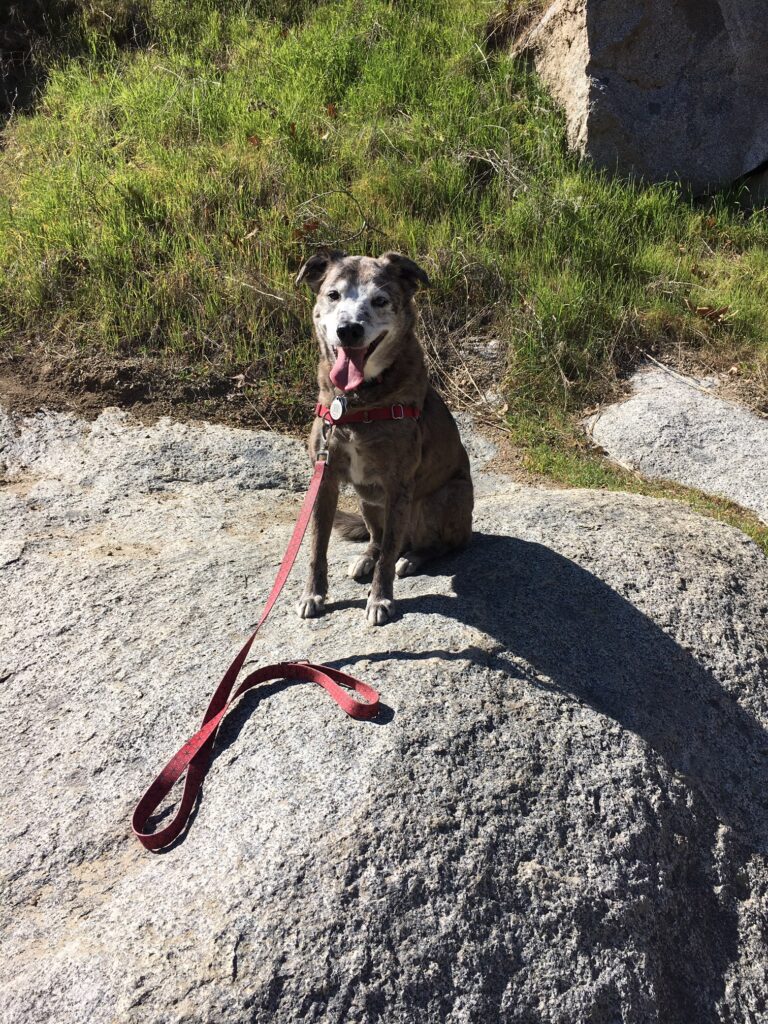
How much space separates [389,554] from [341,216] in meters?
4.45

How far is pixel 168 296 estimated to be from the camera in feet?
21.3

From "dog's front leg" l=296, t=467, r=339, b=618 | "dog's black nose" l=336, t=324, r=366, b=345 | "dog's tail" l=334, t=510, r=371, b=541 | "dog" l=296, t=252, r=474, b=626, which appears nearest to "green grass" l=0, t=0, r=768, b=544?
"dog's tail" l=334, t=510, r=371, b=541

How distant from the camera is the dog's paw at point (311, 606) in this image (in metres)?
3.73

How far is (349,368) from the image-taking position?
11.9 feet

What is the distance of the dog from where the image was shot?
12.1 feet

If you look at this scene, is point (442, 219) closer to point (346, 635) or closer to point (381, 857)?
point (346, 635)

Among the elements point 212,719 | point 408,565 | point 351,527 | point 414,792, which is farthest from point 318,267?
point 414,792

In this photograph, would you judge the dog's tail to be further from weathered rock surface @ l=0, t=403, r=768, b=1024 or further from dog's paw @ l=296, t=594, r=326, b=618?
dog's paw @ l=296, t=594, r=326, b=618

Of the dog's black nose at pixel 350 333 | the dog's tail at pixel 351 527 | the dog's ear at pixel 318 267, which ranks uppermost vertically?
the dog's ear at pixel 318 267

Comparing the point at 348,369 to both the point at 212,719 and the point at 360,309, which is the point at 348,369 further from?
the point at 212,719

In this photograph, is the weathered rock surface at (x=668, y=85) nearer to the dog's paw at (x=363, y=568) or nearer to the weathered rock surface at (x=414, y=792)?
the weathered rock surface at (x=414, y=792)

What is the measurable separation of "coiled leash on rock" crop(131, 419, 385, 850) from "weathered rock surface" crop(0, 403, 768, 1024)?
0.18 feet

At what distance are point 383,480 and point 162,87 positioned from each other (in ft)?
21.5

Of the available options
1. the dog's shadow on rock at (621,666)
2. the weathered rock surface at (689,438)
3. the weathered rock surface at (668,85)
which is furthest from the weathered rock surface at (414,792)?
the weathered rock surface at (668,85)
